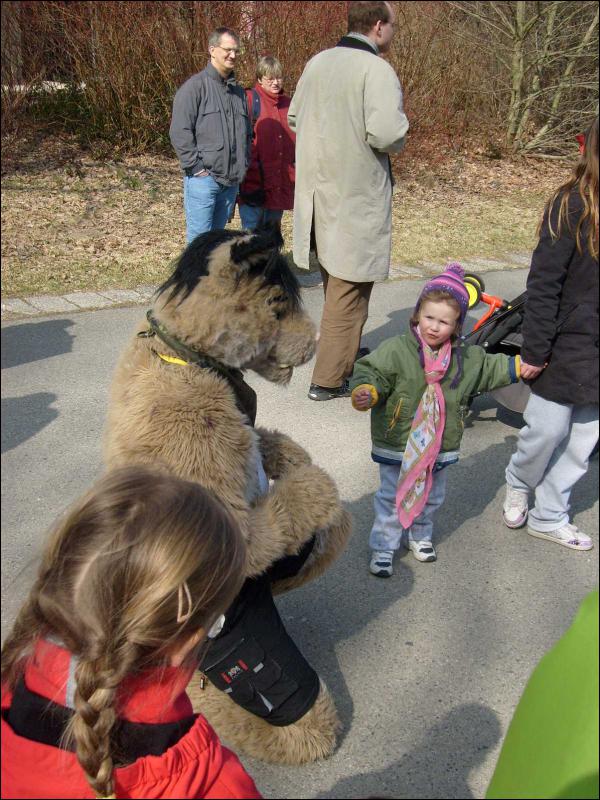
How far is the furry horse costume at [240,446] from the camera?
2.03 m

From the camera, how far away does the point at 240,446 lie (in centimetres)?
210

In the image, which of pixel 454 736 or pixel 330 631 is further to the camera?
pixel 330 631

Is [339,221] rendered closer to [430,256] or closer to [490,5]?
[430,256]

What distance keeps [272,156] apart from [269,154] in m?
0.03

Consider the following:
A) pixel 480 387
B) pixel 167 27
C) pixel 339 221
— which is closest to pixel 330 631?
pixel 480 387

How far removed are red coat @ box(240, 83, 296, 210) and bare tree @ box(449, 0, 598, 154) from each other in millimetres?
7360

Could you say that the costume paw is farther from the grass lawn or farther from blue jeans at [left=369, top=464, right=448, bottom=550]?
the grass lawn

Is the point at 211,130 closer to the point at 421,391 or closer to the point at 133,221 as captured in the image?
the point at 133,221

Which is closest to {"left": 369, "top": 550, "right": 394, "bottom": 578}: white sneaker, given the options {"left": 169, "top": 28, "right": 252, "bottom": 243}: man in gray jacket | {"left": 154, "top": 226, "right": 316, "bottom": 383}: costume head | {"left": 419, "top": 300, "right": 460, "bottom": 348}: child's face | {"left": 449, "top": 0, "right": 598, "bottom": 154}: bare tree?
{"left": 419, "top": 300, "right": 460, "bottom": 348}: child's face

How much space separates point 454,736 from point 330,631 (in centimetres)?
60

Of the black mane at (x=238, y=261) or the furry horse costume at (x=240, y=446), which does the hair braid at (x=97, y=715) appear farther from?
the black mane at (x=238, y=261)

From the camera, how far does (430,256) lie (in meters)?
8.28

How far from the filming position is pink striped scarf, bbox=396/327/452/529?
10.1 feet

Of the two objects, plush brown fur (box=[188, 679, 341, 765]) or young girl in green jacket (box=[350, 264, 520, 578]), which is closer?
plush brown fur (box=[188, 679, 341, 765])
